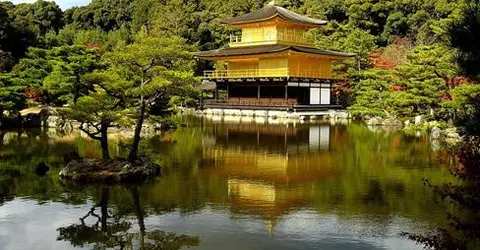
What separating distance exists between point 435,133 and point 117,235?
18641mm

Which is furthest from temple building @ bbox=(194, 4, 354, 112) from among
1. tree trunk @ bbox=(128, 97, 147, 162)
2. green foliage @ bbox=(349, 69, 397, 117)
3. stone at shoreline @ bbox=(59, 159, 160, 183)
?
stone at shoreline @ bbox=(59, 159, 160, 183)

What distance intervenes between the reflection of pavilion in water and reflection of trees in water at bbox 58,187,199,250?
1.63 metres

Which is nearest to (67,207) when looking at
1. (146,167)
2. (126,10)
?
(146,167)

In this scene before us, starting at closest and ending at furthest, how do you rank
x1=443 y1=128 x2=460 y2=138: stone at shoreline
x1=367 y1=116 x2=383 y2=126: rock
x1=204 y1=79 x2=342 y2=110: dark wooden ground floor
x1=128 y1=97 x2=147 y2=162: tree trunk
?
x1=128 y1=97 x2=147 y2=162: tree trunk → x1=443 y1=128 x2=460 y2=138: stone at shoreline → x1=367 y1=116 x2=383 y2=126: rock → x1=204 y1=79 x2=342 y2=110: dark wooden ground floor

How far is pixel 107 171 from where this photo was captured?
12.6 metres

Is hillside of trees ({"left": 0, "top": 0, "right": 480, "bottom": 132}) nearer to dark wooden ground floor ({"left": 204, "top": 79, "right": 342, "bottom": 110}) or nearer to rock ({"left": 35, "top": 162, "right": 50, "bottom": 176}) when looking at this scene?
dark wooden ground floor ({"left": 204, "top": 79, "right": 342, "bottom": 110})

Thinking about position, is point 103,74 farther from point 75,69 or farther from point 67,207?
point 75,69

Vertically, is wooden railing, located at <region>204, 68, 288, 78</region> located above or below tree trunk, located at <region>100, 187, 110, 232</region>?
above

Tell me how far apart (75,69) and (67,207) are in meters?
15.1

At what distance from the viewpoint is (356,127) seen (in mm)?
28688

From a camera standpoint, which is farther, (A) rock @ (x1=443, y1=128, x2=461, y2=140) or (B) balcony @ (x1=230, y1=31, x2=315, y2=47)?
(B) balcony @ (x1=230, y1=31, x2=315, y2=47)

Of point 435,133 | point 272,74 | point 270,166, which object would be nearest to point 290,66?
point 272,74

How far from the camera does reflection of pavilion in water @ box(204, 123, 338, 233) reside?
1048 cm

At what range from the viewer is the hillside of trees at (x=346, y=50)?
1341cm
